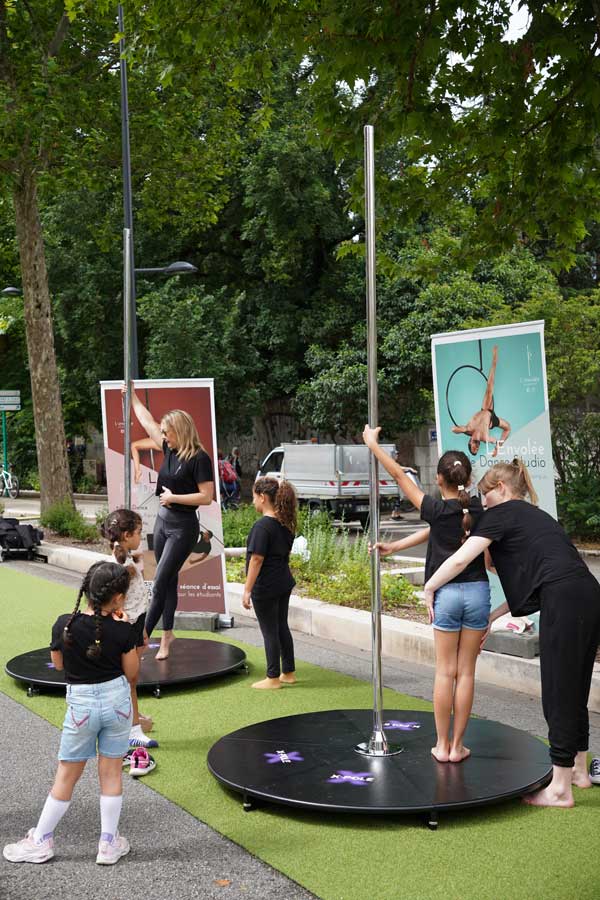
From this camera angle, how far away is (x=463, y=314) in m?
28.5

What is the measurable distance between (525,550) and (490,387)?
3173mm

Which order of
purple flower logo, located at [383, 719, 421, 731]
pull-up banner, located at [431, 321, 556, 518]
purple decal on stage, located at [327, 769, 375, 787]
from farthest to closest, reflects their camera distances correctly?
pull-up banner, located at [431, 321, 556, 518] → purple flower logo, located at [383, 719, 421, 731] → purple decal on stage, located at [327, 769, 375, 787]

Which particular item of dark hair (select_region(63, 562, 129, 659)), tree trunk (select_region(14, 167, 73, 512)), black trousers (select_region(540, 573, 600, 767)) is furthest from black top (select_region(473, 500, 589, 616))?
tree trunk (select_region(14, 167, 73, 512))

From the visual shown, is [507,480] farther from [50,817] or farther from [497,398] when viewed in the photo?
[497,398]

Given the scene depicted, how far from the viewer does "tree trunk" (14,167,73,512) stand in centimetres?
2023

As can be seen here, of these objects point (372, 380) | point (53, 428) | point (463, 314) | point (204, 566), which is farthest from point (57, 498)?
point (372, 380)

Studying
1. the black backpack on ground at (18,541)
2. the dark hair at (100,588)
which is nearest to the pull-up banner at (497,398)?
the dark hair at (100,588)

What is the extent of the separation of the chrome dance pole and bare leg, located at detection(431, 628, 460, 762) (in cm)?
31

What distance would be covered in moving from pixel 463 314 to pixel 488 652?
70.8 ft

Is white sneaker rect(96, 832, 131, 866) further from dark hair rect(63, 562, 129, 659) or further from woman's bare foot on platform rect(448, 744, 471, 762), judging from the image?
woman's bare foot on platform rect(448, 744, 471, 762)

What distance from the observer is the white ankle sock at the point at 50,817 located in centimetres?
434

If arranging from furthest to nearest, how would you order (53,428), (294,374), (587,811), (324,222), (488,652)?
(294,374), (324,222), (53,428), (488,652), (587,811)

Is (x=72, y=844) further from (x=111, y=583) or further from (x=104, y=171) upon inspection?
(x=104, y=171)

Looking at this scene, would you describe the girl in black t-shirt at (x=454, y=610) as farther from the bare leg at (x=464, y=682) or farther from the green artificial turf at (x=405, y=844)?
the green artificial turf at (x=405, y=844)
